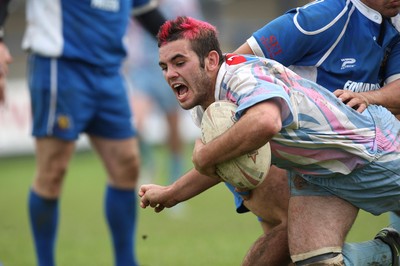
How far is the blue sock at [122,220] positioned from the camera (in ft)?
19.8

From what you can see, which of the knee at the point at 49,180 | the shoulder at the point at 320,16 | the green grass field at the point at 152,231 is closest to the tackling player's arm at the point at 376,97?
the shoulder at the point at 320,16

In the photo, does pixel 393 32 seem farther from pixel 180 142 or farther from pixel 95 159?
pixel 95 159

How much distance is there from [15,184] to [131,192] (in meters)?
6.21

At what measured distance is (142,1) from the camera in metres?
6.43

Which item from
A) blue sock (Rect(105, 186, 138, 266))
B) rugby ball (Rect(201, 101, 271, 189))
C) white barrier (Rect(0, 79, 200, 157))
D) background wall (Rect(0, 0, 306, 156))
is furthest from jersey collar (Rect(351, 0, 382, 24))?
white barrier (Rect(0, 79, 200, 157))

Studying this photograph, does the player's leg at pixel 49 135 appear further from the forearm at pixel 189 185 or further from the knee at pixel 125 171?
the forearm at pixel 189 185

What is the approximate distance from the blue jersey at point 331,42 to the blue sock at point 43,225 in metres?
2.18

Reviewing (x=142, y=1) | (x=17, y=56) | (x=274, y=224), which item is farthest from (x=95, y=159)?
(x=274, y=224)

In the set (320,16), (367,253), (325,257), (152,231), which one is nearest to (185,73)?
(320,16)

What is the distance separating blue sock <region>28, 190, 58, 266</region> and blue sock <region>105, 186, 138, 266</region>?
17.3 inches

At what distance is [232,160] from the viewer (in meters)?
3.71

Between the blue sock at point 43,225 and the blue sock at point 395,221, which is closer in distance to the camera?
the blue sock at point 395,221

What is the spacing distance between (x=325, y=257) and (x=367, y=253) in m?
0.38

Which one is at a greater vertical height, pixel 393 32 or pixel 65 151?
pixel 393 32
